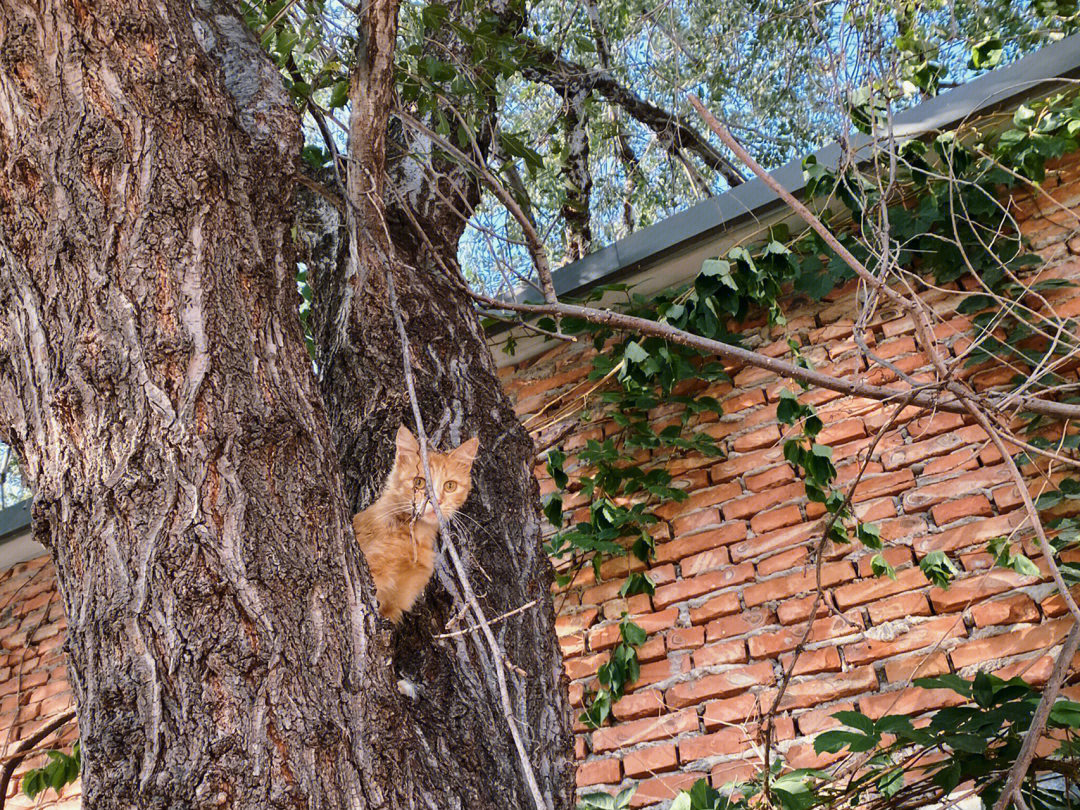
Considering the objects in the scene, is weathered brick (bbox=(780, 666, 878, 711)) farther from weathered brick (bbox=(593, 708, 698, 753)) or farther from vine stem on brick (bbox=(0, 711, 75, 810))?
vine stem on brick (bbox=(0, 711, 75, 810))

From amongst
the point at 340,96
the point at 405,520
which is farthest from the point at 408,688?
the point at 340,96

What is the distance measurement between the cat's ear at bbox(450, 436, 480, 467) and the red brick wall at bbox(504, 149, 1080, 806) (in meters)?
1.34

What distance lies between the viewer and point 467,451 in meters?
1.95

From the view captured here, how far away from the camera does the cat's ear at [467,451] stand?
1.94m

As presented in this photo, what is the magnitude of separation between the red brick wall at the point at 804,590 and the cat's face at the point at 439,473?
126cm

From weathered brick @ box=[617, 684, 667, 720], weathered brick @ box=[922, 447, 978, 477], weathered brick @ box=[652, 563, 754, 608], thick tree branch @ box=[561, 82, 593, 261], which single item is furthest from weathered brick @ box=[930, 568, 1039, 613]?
thick tree branch @ box=[561, 82, 593, 261]

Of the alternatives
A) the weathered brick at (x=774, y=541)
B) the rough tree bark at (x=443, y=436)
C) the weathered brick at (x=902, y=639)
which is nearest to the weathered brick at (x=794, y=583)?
the weathered brick at (x=774, y=541)

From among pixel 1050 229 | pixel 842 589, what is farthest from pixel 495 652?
pixel 1050 229

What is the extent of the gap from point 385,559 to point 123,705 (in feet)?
3.10

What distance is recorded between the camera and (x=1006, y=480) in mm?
2996

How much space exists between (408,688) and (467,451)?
1.72 ft

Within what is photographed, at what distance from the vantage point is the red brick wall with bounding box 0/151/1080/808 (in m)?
2.88

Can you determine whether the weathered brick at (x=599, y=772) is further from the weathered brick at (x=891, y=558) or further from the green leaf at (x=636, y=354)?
the green leaf at (x=636, y=354)

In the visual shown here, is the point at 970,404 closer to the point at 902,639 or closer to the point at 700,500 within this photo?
the point at 902,639
